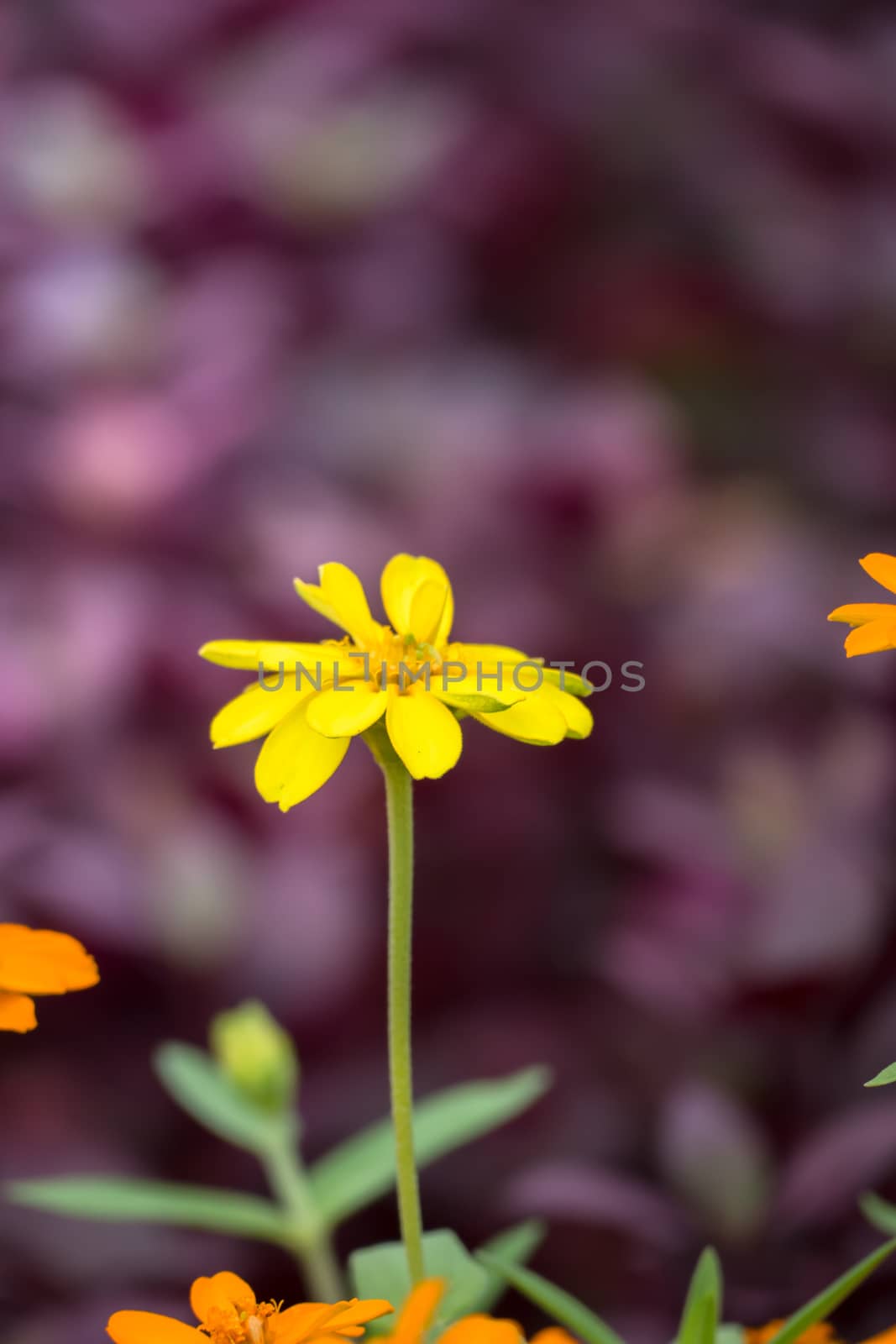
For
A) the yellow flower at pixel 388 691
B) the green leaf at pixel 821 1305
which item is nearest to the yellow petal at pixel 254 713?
the yellow flower at pixel 388 691

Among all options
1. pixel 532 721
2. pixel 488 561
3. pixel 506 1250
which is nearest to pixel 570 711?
pixel 532 721

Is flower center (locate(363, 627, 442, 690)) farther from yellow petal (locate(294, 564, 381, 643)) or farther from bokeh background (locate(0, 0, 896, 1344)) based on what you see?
bokeh background (locate(0, 0, 896, 1344))

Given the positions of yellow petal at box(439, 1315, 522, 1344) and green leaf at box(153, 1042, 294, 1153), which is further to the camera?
green leaf at box(153, 1042, 294, 1153)

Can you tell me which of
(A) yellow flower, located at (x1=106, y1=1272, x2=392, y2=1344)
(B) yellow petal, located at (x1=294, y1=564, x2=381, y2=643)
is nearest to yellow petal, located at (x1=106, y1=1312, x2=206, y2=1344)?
(A) yellow flower, located at (x1=106, y1=1272, x2=392, y2=1344)

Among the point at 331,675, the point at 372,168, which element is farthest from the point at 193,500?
the point at 331,675

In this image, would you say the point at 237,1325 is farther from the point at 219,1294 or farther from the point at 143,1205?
→ the point at 143,1205

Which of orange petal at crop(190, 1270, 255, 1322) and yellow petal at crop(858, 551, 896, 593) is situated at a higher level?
yellow petal at crop(858, 551, 896, 593)
